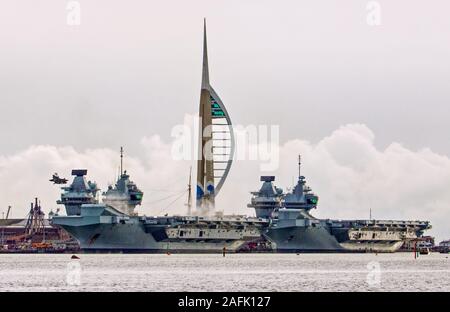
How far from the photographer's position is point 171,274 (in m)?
117
